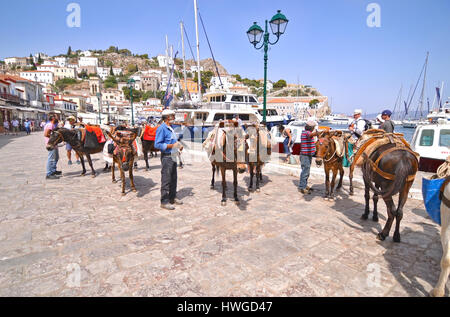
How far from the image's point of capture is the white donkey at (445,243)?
234 cm

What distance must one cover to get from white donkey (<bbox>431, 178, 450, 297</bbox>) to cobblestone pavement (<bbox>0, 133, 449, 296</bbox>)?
0.18 meters

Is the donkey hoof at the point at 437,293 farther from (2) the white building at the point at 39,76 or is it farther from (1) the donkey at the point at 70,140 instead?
(2) the white building at the point at 39,76

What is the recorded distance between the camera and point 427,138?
8.12 metres

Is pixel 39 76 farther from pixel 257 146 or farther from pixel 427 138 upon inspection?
pixel 427 138

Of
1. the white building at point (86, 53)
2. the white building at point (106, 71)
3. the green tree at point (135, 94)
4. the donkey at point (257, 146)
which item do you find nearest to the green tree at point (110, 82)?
the white building at point (106, 71)

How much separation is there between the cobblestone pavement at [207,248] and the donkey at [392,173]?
55 centimetres

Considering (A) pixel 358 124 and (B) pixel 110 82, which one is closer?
(A) pixel 358 124

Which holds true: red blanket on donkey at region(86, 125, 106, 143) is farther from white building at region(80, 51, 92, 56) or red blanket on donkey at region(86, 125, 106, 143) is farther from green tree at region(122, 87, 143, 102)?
white building at region(80, 51, 92, 56)

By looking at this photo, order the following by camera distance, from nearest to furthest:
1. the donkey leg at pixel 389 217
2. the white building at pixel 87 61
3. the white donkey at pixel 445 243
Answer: the white donkey at pixel 445 243
the donkey leg at pixel 389 217
the white building at pixel 87 61

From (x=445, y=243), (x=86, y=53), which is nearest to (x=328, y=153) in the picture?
(x=445, y=243)

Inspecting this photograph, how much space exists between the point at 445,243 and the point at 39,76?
15689 centimetres

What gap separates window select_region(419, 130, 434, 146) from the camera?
800 centimetres
